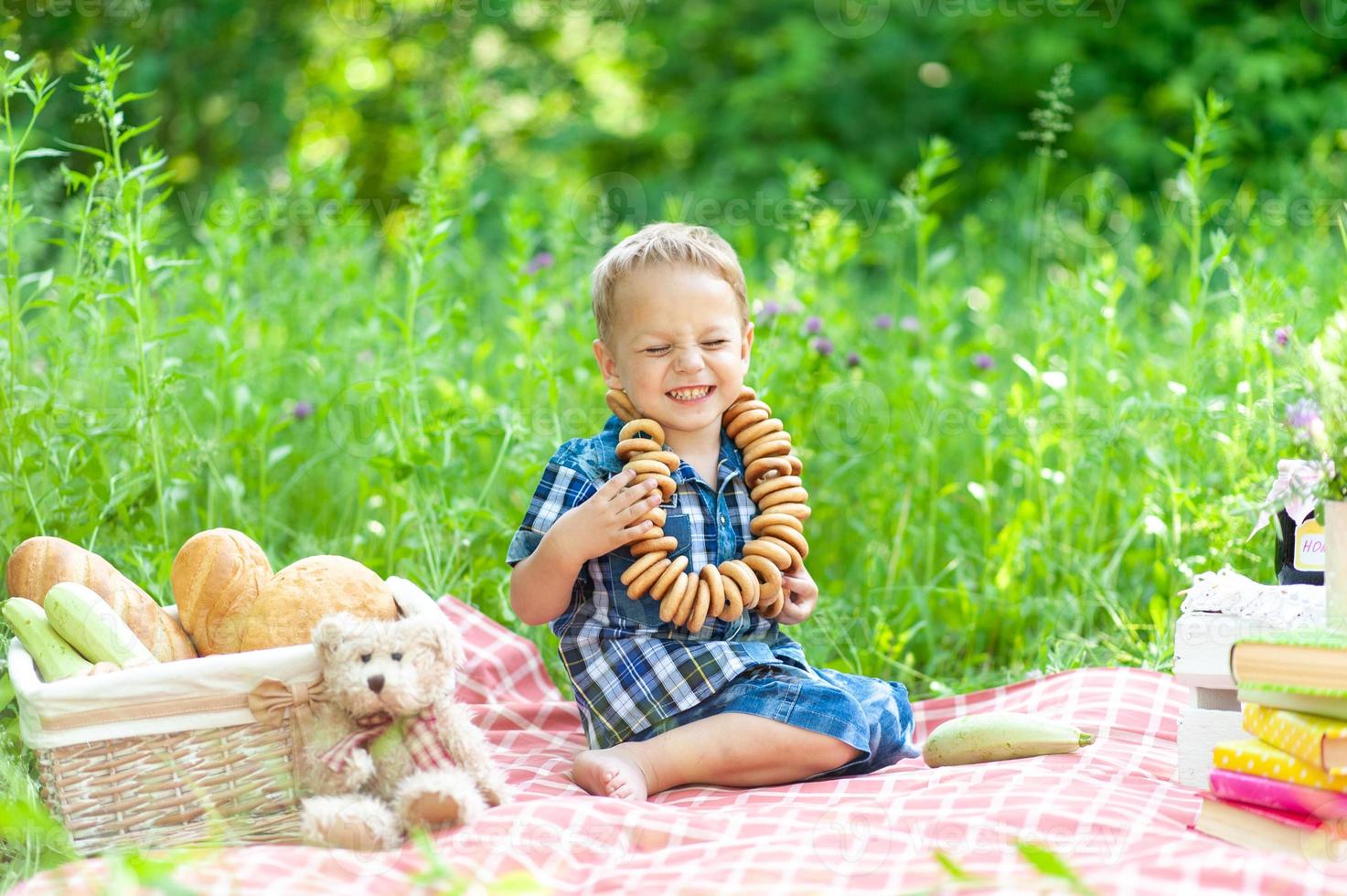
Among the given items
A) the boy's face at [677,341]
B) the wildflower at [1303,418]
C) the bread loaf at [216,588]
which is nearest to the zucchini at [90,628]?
the bread loaf at [216,588]

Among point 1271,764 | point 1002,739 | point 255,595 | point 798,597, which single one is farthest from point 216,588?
point 1271,764

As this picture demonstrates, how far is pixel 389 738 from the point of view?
216cm

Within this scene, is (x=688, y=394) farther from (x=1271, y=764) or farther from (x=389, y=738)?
(x=1271, y=764)

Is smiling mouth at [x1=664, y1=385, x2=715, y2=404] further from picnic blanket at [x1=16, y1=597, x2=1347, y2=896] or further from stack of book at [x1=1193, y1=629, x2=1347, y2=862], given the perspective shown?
stack of book at [x1=1193, y1=629, x2=1347, y2=862]

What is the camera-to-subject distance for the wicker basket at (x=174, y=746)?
2.07 m

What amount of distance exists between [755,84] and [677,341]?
19.6 feet

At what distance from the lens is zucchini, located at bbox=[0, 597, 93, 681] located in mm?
2168

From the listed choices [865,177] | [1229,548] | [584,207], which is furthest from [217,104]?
[1229,548]

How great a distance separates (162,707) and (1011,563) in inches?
90.1

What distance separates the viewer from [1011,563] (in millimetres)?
3572

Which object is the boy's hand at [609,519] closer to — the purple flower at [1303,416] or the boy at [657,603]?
the boy at [657,603]

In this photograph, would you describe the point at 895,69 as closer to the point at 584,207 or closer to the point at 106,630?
the point at 584,207

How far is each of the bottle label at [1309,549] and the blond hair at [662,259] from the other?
117cm

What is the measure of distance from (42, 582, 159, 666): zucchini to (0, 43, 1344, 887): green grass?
0.75 metres
